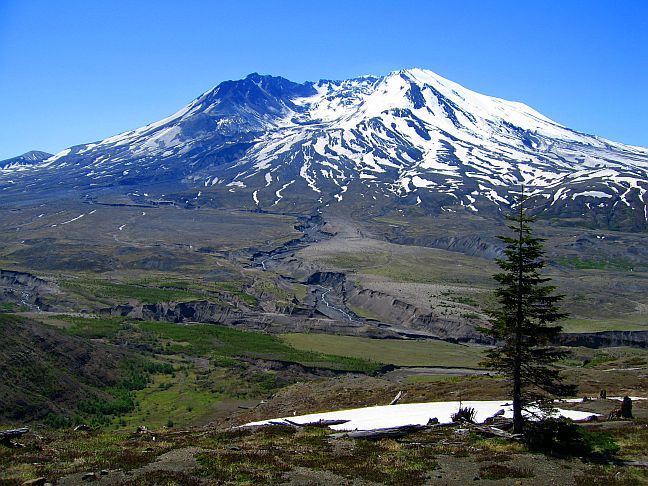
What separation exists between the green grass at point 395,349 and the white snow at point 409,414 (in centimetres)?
3183

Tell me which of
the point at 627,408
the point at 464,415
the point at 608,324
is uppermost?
the point at 627,408

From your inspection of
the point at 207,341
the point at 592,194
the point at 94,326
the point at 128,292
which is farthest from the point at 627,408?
the point at 592,194

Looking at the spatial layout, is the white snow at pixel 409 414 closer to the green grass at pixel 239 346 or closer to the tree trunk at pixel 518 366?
the tree trunk at pixel 518 366

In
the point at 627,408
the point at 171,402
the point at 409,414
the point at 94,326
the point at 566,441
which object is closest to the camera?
the point at 566,441

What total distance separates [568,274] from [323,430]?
4086 inches

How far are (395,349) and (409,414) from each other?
41.4 m

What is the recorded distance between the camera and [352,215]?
582 ft

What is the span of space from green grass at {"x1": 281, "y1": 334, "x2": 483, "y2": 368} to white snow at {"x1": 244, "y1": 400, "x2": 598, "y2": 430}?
1253 inches

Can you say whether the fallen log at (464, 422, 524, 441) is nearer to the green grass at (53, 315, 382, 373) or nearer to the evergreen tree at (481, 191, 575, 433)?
the evergreen tree at (481, 191, 575, 433)

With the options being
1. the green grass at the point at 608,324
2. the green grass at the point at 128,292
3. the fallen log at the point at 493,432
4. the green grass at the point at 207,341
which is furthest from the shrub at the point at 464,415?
the green grass at the point at 128,292

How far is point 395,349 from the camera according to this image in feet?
217

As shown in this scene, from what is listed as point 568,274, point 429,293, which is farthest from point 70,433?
point 568,274

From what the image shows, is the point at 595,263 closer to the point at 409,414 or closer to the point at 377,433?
the point at 409,414

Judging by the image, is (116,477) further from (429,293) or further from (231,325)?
(429,293)
